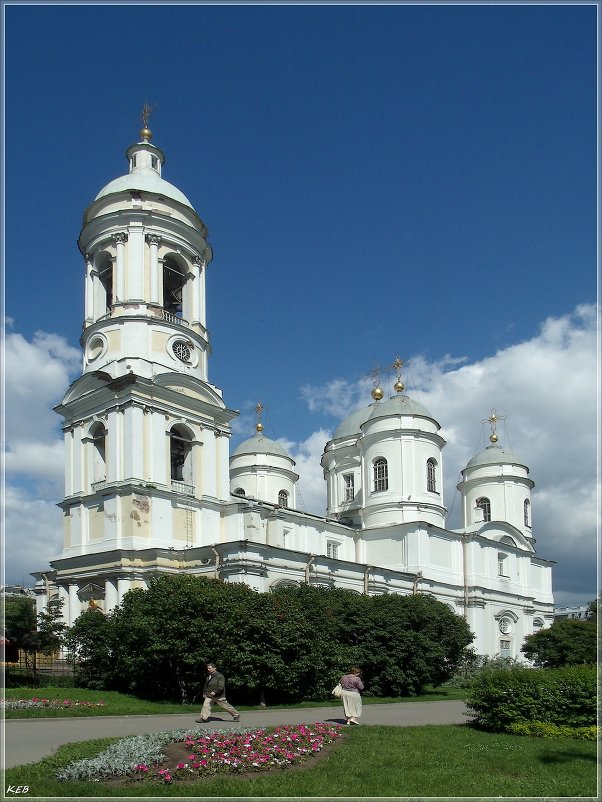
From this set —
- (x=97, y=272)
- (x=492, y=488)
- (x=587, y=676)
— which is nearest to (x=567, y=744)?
(x=587, y=676)

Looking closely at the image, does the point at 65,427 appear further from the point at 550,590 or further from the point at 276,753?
the point at 550,590

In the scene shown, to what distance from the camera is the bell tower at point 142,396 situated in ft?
109

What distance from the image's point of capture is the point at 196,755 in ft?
36.7

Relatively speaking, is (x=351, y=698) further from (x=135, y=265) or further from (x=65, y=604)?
(x=135, y=265)

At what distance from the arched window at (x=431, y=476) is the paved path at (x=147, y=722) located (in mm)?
25812

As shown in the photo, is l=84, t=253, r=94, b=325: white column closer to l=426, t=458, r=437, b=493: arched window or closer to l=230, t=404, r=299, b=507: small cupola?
l=230, t=404, r=299, b=507: small cupola

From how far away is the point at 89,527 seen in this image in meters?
34.2

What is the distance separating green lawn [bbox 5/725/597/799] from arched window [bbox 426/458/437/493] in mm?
34952

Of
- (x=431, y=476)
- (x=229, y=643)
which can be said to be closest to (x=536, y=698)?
(x=229, y=643)

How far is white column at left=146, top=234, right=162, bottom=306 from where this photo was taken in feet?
119

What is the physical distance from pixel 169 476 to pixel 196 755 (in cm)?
2335

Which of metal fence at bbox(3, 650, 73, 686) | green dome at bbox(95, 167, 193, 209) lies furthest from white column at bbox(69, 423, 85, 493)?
green dome at bbox(95, 167, 193, 209)

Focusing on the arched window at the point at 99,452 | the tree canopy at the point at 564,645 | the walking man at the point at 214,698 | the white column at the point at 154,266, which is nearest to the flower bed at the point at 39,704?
the walking man at the point at 214,698

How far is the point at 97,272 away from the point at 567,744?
3073 cm
